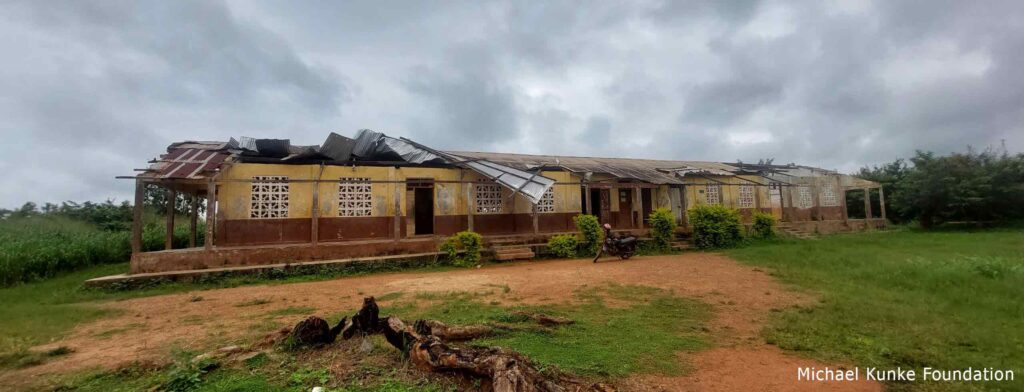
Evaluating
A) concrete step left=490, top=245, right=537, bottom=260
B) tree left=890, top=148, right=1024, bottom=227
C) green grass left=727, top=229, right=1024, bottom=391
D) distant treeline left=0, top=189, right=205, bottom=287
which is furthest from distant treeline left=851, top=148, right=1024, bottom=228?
distant treeline left=0, top=189, right=205, bottom=287

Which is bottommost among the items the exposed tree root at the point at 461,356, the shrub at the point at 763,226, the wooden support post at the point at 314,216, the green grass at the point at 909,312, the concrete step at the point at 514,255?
the green grass at the point at 909,312

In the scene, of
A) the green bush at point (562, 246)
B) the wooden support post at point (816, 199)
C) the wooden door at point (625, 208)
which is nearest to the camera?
the green bush at point (562, 246)

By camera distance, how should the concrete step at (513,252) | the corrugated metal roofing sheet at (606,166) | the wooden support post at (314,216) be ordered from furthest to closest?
1. the corrugated metal roofing sheet at (606,166)
2. the concrete step at (513,252)
3. the wooden support post at (314,216)

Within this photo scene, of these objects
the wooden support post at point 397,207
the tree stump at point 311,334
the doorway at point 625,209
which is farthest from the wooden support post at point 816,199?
the tree stump at point 311,334

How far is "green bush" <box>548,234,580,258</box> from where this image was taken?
12547mm

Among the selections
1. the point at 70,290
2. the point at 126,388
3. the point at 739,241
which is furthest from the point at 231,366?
the point at 739,241

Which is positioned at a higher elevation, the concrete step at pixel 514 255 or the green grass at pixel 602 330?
the concrete step at pixel 514 255

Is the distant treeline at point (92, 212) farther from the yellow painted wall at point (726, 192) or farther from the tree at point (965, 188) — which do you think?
the tree at point (965, 188)

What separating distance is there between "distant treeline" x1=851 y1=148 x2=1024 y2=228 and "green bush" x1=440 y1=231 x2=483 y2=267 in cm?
1953

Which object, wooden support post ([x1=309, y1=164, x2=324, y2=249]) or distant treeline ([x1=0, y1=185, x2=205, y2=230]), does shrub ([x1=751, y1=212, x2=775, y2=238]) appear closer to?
wooden support post ([x1=309, y1=164, x2=324, y2=249])

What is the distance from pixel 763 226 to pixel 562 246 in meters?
8.24

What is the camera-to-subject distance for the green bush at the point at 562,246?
12547 millimetres

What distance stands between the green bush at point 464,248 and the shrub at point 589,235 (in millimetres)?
3472

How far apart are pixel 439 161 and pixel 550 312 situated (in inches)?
338
